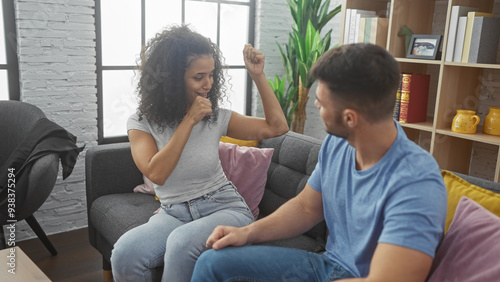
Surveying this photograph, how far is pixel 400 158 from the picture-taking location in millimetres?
1054

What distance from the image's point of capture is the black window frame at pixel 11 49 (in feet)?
8.13

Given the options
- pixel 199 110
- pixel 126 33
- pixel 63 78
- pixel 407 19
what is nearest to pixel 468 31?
pixel 407 19

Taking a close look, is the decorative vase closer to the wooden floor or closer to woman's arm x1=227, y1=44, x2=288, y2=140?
woman's arm x1=227, y1=44, x2=288, y2=140

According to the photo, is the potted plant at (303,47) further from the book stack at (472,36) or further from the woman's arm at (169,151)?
the woman's arm at (169,151)

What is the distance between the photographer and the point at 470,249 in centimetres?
104

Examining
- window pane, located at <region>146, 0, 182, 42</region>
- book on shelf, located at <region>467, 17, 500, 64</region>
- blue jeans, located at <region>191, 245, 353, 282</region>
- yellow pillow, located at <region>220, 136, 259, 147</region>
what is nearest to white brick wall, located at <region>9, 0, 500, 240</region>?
book on shelf, located at <region>467, 17, 500, 64</region>

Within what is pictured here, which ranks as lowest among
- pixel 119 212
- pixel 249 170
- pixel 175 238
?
pixel 119 212

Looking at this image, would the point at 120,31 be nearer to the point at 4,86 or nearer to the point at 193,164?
the point at 4,86

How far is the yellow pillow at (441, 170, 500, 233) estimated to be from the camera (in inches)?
46.7

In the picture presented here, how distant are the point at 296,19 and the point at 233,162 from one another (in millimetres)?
1551

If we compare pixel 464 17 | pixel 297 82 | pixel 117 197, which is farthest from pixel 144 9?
pixel 464 17

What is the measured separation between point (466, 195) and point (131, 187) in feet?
5.36

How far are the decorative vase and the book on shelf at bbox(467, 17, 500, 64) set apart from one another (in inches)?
9.6

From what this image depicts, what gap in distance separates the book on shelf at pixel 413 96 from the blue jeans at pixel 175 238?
4.09ft
